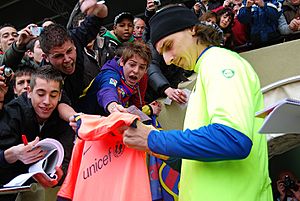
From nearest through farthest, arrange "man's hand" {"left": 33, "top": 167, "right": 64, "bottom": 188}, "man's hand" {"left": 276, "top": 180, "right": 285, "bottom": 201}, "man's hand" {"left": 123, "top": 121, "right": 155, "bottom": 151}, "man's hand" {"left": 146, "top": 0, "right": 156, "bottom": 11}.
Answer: "man's hand" {"left": 123, "top": 121, "right": 155, "bottom": 151} < "man's hand" {"left": 33, "top": 167, "right": 64, "bottom": 188} < "man's hand" {"left": 146, "top": 0, "right": 156, "bottom": 11} < "man's hand" {"left": 276, "top": 180, "right": 285, "bottom": 201}

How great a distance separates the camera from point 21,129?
101 inches

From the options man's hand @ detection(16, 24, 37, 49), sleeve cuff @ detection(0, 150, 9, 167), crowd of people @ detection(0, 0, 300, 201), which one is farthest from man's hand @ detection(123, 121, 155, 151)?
man's hand @ detection(16, 24, 37, 49)

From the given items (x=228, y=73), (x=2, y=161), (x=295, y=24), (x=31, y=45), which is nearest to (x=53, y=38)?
(x=2, y=161)

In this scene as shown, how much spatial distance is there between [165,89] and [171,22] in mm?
2247

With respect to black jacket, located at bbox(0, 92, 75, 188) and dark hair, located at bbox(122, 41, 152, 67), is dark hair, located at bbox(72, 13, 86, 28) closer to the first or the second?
dark hair, located at bbox(122, 41, 152, 67)

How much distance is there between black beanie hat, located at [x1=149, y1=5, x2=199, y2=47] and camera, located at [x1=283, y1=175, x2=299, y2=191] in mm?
4422

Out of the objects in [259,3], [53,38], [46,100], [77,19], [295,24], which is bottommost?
[46,100]

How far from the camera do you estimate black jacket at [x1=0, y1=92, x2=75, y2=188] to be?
8.13 ft

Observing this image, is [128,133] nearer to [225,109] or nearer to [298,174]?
[225,109]

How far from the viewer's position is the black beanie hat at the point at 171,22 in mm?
1836

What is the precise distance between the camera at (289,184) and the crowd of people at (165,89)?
6.38 feet

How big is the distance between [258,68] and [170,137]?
12.8 feet

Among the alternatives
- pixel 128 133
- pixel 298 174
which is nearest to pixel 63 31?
pixel 128 133

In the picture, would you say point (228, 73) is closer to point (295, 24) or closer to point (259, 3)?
point (259, 3)
